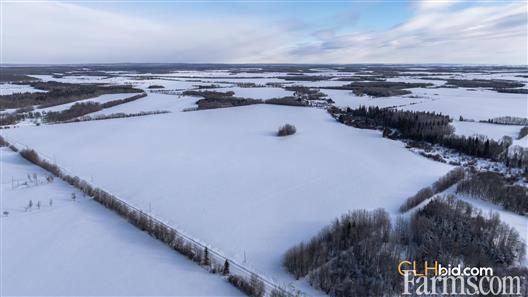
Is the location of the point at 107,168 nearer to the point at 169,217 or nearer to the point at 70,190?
the point at 70,190

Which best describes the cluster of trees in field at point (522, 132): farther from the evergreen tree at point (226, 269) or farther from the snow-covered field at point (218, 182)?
the evergreen tree at point (226, 269)

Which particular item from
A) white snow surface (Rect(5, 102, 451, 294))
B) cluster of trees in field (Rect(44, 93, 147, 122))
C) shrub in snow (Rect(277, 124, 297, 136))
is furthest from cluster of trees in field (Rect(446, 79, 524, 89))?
cluster of trees in field (Rect(44, 93, 147, 122))

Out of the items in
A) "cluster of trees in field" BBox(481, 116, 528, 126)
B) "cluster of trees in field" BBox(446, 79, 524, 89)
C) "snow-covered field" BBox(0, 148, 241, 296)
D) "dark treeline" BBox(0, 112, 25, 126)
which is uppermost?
"cluster of trees in field" BBox(446, 79, 524, 89)

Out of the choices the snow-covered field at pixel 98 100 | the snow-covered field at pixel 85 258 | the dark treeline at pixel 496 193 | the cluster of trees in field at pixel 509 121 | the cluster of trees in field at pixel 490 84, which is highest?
the cluster of trees in field at pixel 490 84

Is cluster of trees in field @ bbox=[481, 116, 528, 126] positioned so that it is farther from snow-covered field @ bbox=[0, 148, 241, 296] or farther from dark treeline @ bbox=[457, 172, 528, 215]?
snow-covered field @ bbox=[0, 148, 241, 296]

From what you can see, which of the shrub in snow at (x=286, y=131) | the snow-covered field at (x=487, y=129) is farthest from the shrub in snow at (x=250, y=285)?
the snow-covered field at (x=487, y=129)

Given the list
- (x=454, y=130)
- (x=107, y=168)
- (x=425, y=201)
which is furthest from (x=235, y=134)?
(x=454, y=130)
